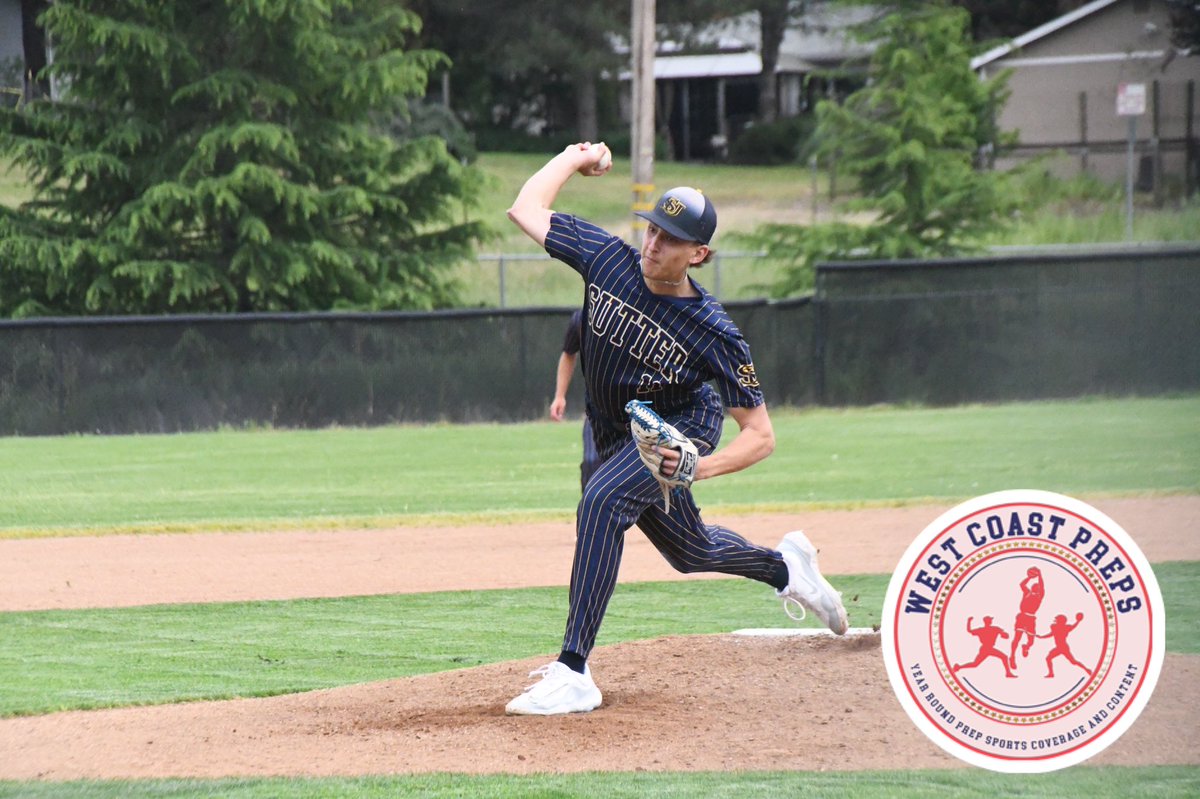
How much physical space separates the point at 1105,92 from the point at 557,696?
3192 centimetres

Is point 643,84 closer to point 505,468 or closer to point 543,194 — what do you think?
point 505,468

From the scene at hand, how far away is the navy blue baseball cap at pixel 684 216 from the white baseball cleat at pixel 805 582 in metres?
1.39

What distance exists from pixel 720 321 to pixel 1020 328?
13855mm

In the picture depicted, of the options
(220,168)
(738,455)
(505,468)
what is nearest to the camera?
(738,455)

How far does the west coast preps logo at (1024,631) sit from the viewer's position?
370 centimetres

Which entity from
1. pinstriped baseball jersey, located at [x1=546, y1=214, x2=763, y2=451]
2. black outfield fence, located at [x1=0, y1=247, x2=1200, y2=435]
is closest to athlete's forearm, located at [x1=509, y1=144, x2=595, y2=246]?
pinstriped baseball jersey, located at [x1=546, y1=214, x2=763, y2=451]

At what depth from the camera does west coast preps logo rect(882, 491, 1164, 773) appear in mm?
3695

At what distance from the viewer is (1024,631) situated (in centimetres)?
379

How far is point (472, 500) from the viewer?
1169 cm

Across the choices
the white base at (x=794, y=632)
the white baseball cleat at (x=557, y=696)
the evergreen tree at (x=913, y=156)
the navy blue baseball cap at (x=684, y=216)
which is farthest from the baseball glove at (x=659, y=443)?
the evergreen tree at (x=913, y=156)

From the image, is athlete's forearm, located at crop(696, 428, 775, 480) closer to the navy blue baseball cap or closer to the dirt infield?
the navy blue baseball cap

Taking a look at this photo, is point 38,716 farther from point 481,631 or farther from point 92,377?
point 92,377

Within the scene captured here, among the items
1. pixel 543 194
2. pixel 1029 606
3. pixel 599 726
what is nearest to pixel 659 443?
pixel 599 726

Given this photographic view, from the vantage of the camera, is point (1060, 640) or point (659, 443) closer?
point (1060, 640)
